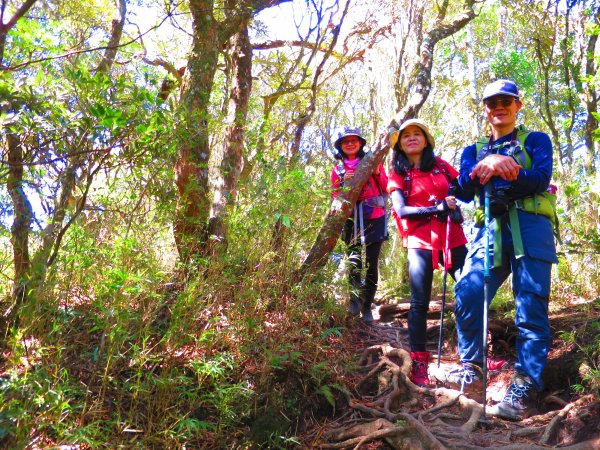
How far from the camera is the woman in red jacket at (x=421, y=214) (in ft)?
13.5

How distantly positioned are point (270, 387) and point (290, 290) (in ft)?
3.56

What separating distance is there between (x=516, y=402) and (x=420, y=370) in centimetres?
83

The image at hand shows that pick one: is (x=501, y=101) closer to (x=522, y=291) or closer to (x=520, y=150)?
(x=520, y=150)

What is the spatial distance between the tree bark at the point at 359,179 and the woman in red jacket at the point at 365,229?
161mm

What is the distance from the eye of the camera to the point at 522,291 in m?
3.50

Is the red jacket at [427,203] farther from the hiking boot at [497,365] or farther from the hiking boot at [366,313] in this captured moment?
the hiking boot at [366,313]

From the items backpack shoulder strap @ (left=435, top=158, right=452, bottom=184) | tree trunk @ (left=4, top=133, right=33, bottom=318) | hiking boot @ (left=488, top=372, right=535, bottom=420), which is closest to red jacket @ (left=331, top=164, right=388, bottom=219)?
backpack shoulder strap @ (left=435, top=158, right=452, bottom=184)

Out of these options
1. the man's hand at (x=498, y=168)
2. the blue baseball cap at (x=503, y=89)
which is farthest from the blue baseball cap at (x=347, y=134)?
the man's hand at (x=498, y=168)

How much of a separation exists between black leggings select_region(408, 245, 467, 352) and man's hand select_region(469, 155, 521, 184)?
0.91 meters

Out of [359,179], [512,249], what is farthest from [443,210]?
[359,179]

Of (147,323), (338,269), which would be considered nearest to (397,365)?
(338,269)

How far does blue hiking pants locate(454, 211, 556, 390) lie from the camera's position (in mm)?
3385

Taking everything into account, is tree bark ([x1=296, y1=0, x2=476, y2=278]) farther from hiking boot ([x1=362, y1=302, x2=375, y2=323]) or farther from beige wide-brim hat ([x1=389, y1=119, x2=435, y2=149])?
hiking boot ([x1=362, y1=302, x2=375, y2=323])

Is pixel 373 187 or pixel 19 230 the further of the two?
pixel 373 187
